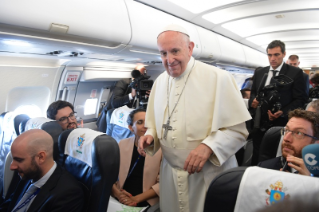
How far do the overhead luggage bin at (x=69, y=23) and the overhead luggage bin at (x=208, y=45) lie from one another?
1938 mm

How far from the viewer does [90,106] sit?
503cm

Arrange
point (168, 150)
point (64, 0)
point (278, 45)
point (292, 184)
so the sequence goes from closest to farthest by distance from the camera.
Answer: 1. point (292, 184)
2. point (168, 150)
3. point (64, 0)
4. point (278, 45)

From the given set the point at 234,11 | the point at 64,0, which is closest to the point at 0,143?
the point at 64,0

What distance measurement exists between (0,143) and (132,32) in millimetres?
2812

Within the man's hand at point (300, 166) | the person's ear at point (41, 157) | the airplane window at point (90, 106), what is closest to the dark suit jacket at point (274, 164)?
the man's hand at point (300, 166)

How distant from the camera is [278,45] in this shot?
8.79 ft

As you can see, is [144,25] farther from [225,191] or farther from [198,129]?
[225,191]

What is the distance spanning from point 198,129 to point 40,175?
1.41 metres

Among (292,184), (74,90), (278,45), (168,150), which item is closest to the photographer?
(292,184)

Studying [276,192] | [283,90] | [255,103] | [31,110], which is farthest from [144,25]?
[31,110]

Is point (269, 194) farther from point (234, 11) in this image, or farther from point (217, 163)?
point (234, 11)

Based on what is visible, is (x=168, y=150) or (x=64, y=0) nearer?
(x=168, y=150)

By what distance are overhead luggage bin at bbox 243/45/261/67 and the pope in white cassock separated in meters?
5.17

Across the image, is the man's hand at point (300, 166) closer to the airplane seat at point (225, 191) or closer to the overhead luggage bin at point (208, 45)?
the airplane seat at point (225, 191)
